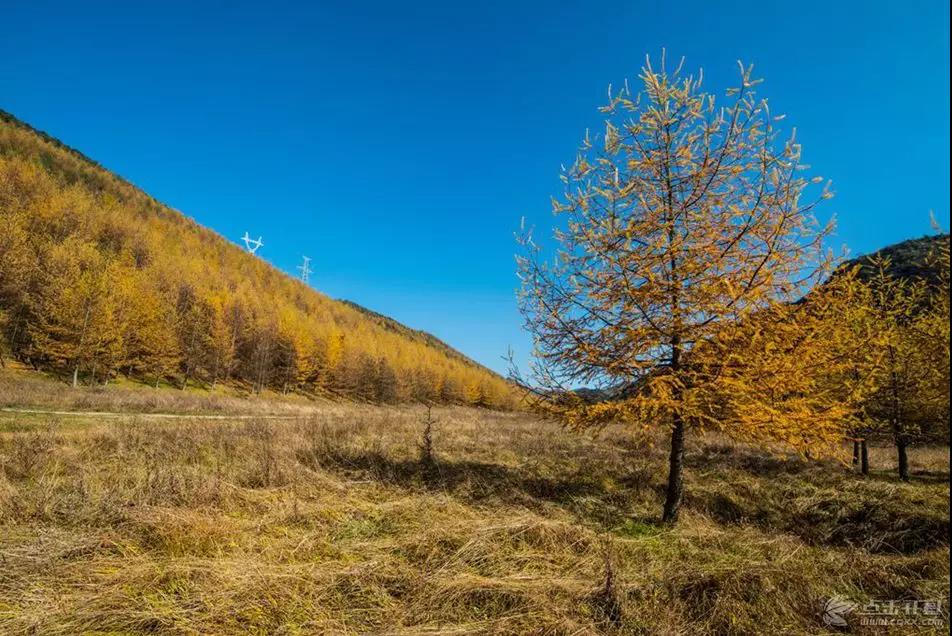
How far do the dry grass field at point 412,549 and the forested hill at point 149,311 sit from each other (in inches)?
1605

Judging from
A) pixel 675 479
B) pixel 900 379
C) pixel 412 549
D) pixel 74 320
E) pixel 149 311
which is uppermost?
pixel 149 311

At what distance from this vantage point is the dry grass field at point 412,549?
3129 millimetres

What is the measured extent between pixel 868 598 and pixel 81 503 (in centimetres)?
842

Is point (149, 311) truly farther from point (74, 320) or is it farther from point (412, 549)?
point (412, 549)

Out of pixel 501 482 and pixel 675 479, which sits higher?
pixel 675 479

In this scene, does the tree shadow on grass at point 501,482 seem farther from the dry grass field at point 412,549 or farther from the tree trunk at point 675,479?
the tree trunk at point 675,479

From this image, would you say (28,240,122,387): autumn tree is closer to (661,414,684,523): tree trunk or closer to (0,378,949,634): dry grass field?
(0,378,949,634): dry grass field

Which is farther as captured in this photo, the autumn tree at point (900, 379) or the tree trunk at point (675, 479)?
the autumn tree at point (900, 379)

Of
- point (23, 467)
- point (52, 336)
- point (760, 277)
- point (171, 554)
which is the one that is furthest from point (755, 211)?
point (52, 336)

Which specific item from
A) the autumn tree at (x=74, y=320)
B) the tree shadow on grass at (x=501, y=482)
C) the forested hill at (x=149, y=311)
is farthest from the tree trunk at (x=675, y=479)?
the forested hill at (x=149, y=311)

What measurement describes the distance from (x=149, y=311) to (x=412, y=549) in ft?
175

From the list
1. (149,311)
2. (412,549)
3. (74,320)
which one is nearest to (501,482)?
(412,549)

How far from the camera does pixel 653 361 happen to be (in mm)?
6504

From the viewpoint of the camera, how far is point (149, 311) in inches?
1746
